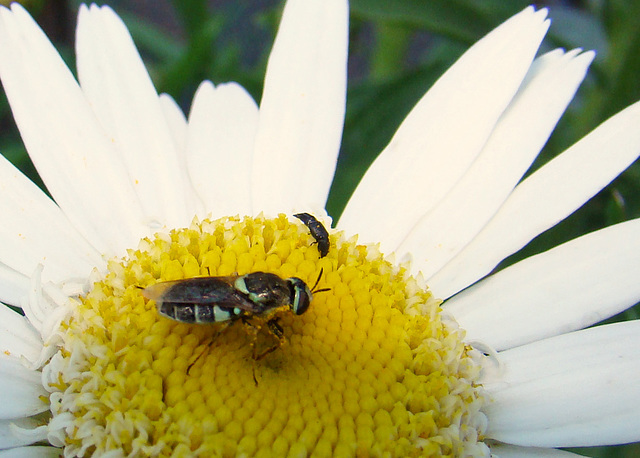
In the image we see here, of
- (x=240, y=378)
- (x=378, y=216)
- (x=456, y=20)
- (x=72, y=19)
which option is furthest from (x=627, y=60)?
(x=72, y=19)

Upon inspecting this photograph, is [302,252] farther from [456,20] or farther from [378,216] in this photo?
[456,20]

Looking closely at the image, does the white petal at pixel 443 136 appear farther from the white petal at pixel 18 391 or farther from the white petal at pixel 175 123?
the white petal at pixel 18 391

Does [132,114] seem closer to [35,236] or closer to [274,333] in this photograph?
[35,236]

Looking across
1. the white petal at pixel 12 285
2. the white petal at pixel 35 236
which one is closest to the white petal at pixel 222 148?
the white petal at pixel 35 236

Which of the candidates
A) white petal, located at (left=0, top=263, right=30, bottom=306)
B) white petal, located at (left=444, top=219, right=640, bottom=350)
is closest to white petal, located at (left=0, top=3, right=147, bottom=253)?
white petal, located at (left=0, top=263, right=30, bottom=306)

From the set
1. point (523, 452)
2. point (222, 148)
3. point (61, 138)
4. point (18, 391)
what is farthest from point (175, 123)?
point (523, 452)

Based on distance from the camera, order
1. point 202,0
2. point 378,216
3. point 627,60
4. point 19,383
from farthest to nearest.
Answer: point 202,0, point 627,60, point 378,216, point 19,383
